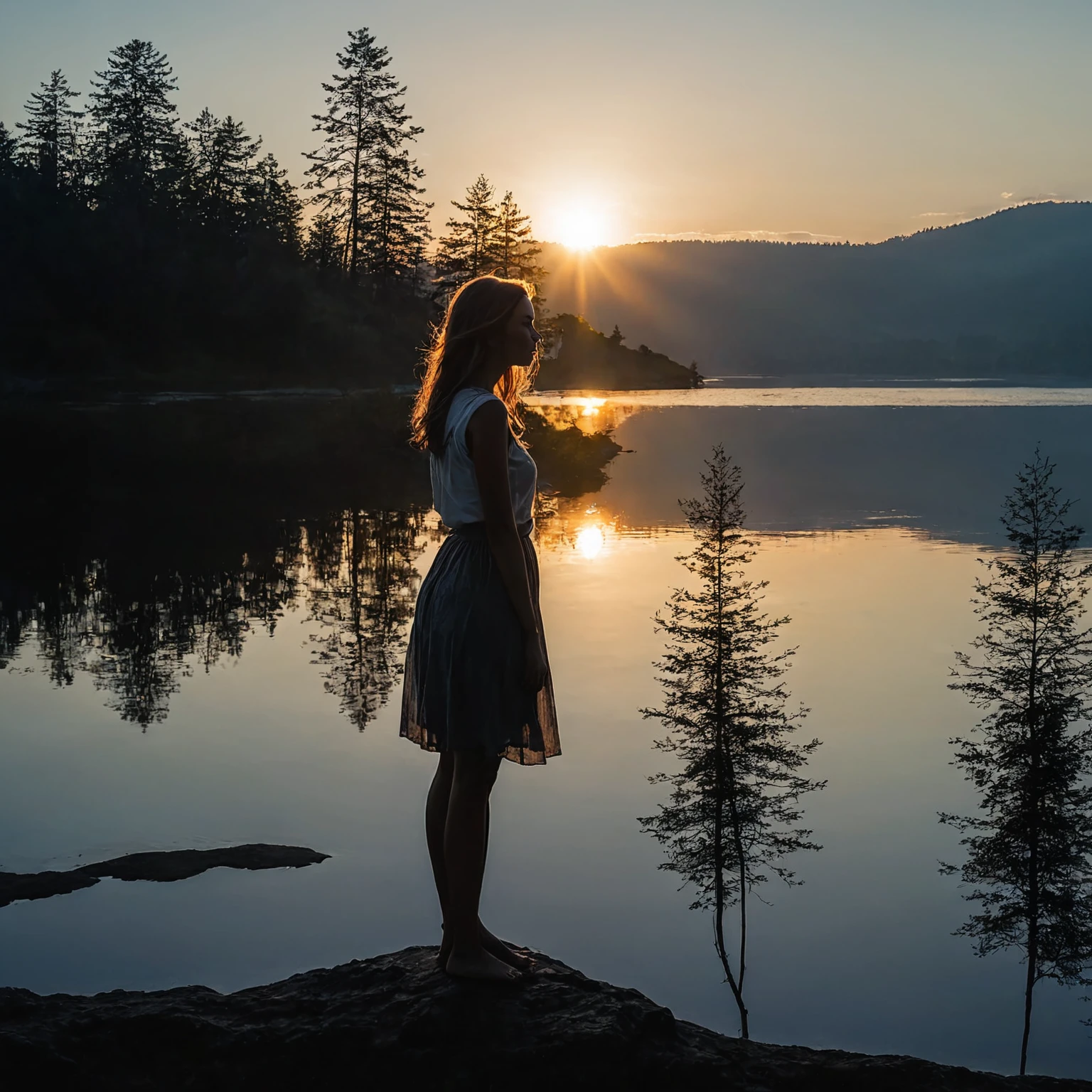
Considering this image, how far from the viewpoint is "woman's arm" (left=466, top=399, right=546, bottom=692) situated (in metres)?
4.12

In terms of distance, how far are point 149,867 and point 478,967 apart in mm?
8674

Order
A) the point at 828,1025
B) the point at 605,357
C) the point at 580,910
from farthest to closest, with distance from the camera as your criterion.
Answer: the point at 605,357
the point at 580,910
the point at 828,1025

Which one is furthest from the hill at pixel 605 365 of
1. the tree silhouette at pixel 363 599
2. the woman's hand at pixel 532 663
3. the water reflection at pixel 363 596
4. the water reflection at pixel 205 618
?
the woman's hand at pixel 532 663

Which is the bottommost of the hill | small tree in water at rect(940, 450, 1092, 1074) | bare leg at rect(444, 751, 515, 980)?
small tree in water at rect(940, 450, 1092, 1074)

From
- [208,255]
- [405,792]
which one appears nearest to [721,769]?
[405,792]

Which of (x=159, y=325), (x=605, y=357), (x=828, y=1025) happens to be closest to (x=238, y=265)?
(x=159, y=325)

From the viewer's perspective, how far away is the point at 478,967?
4.57m

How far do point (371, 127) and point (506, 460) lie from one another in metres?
79.6

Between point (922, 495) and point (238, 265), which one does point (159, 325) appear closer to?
Result: point (238, 265)

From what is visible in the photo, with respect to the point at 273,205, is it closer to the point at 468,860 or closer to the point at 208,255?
the point at 208,255

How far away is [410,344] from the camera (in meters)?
67.9

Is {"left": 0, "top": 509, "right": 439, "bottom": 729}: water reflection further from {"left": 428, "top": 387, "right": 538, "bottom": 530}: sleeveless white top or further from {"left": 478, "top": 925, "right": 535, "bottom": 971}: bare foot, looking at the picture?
{"left": 428, "top": 387, "right": 538, "bottom": 530}: sleeveless white top

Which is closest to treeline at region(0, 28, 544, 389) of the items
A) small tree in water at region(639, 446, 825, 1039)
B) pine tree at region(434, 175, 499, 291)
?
pine tree at region(434, 175, 499, 291)

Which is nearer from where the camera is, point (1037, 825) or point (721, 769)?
point (721, 769)
